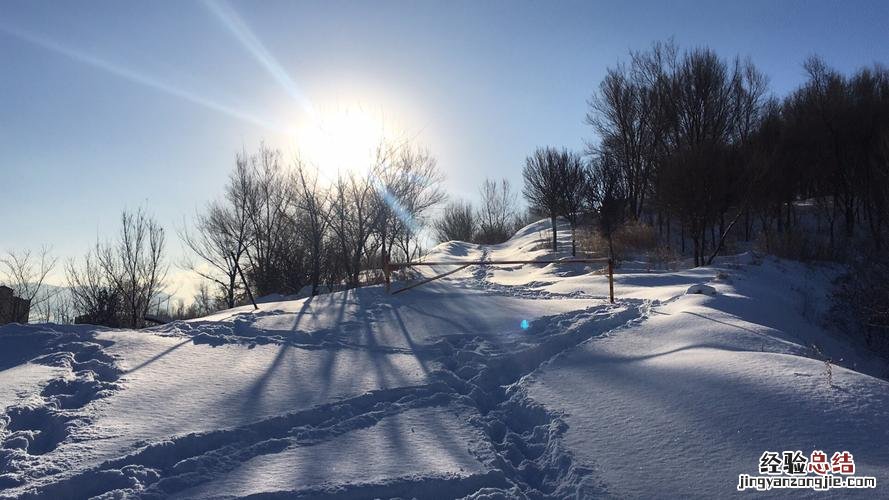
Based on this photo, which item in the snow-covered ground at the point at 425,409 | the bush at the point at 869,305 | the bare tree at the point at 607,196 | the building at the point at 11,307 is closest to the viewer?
the snow-covered ground at the point at 425,409

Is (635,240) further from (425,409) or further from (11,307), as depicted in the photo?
(11,307)

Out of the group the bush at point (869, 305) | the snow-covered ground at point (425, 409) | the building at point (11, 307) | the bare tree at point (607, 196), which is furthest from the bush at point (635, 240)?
the building at point (11, 307)

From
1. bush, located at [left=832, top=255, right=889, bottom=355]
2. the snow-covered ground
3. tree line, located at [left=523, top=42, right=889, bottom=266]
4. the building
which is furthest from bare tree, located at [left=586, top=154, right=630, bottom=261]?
the building

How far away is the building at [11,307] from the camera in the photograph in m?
14.9

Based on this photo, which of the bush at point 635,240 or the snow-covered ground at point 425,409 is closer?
the snow-covered ground at point 425,409

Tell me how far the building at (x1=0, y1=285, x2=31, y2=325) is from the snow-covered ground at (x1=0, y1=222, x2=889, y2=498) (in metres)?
10.7

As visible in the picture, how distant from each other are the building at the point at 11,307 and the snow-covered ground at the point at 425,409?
10740 mm

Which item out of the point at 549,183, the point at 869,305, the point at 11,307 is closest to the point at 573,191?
the point at 549,183

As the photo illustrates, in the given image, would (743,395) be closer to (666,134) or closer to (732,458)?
(732,458)

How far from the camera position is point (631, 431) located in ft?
12.7

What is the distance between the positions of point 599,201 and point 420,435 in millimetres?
23573

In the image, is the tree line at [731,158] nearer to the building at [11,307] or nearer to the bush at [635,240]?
the bush at [635,240]

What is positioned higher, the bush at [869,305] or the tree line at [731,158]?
the tree line at [731,158]

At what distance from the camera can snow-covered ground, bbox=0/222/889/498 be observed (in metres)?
3.32
